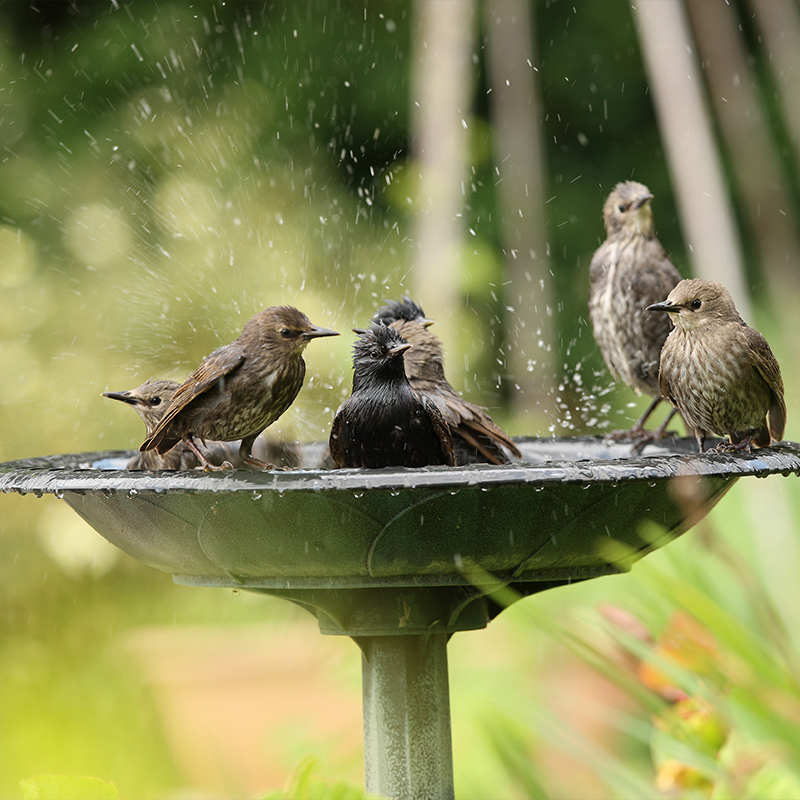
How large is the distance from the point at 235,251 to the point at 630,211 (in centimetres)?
439

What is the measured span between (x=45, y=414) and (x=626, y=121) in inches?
187

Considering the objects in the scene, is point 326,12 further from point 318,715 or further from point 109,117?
point 318,715

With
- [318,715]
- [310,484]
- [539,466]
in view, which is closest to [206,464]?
[310,484]

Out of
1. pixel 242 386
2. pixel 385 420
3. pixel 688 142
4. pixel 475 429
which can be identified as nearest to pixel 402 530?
pixel 385 420

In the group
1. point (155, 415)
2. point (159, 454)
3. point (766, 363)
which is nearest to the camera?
point (766, 363)

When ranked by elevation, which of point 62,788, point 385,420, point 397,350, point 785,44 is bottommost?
point 62,788

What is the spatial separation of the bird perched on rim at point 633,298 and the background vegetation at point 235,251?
65.6 inches

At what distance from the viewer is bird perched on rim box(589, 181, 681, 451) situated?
2.95 meters

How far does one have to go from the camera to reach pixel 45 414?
21.8 feet

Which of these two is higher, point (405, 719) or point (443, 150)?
point (443, 150)

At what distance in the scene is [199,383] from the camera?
6.92 ft

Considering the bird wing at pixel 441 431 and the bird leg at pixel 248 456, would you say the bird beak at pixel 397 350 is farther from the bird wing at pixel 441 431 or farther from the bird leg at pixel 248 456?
the bird leg at pixel 248 456

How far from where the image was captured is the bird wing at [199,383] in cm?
210

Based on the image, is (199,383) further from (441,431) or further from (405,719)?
(405,719)
